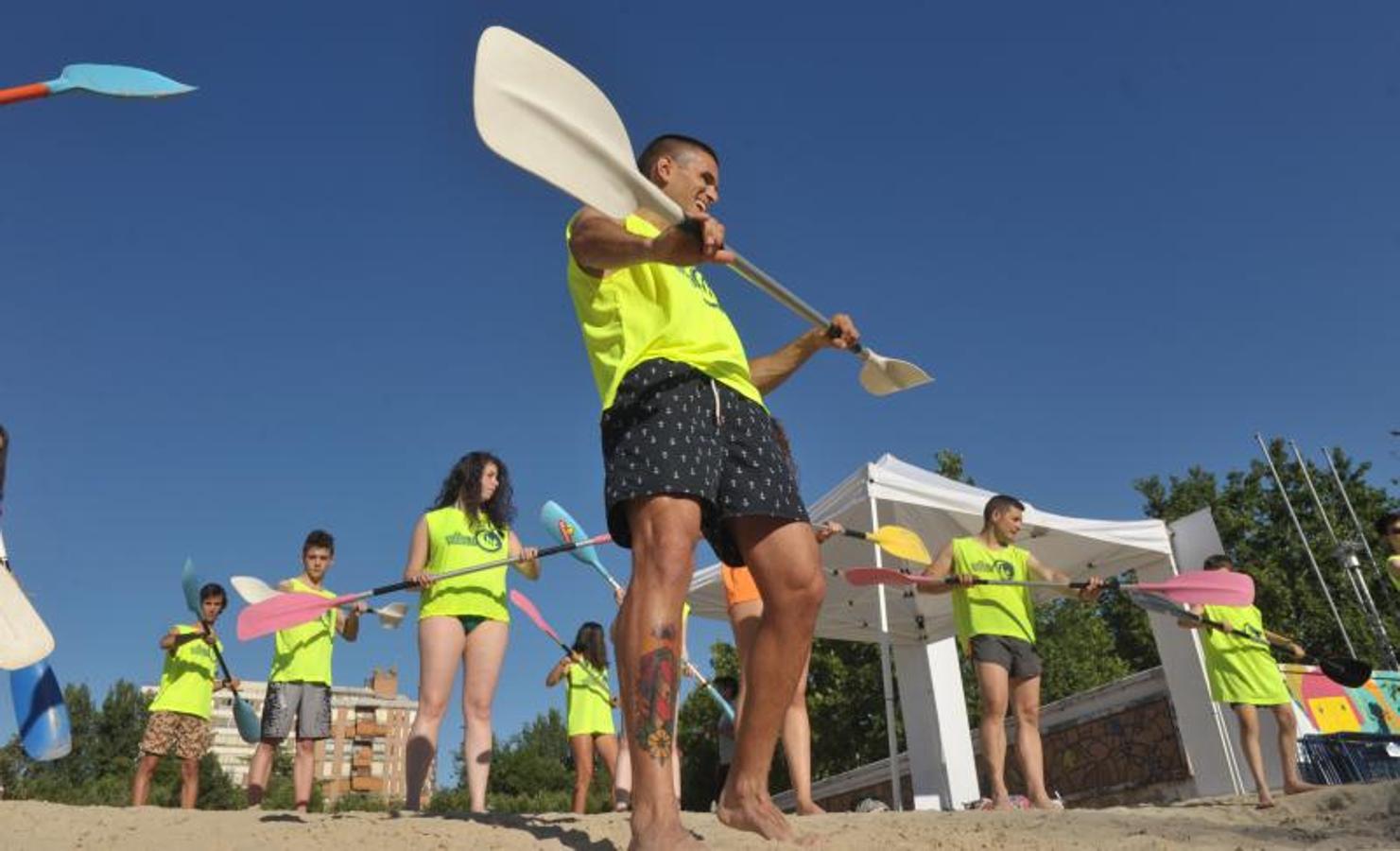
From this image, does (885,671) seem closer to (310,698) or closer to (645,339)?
(310,698)

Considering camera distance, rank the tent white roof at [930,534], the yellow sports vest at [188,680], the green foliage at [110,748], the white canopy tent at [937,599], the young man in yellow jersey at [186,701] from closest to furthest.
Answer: the young man in yellow jersey at [186,701], the yellow sports vest at [188,680], the white canopy tent at [937,599], the tent white roof at [930,534], the green foliage at [110,748]

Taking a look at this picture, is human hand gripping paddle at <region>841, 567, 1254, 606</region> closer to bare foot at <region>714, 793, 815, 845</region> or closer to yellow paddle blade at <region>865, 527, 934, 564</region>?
yellow paddle blade at <region>865, 527, 934, 564</region>

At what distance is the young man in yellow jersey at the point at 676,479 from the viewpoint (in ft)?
6.71

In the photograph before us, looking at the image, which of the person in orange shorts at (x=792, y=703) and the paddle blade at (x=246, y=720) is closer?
the person in orange shorts at (x=792, y=703)

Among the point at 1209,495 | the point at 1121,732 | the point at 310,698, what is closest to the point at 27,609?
the point at 310,698

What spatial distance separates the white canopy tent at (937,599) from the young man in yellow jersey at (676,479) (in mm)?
6112

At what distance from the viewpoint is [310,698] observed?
5.65m

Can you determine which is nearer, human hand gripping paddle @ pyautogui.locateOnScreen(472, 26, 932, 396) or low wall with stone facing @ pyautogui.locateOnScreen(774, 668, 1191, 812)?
human hand gripping paddle @ pyautogui.locateOnScreen(472, 26, 932, 396)

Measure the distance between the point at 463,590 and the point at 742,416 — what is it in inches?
94.7

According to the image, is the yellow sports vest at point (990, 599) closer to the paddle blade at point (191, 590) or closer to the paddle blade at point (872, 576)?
the paddle blade at point (872, 576)

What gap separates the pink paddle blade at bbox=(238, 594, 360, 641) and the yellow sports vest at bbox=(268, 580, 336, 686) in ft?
3.59

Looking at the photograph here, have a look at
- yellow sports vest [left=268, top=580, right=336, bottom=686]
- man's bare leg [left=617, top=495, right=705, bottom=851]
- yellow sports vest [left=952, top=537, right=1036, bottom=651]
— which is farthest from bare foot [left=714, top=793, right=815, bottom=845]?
yellow sports vest [left=268, top=580, right=336, bottom=686]

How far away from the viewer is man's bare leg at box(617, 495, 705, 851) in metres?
1.86

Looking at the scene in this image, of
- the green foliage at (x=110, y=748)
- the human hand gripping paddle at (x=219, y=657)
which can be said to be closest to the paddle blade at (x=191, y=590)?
the human hand gripping paddle at (x=219, y=657)
